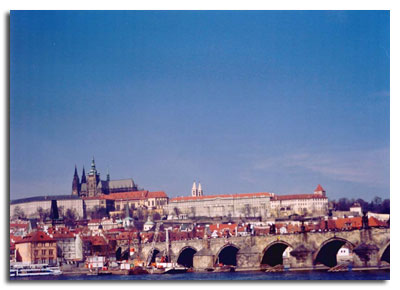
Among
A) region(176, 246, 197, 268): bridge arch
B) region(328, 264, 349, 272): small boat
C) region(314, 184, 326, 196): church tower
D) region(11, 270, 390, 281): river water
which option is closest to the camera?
region(11, 270, 390, 281): river water

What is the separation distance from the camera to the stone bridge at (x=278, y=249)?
1599cm

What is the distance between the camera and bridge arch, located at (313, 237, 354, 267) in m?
15.9

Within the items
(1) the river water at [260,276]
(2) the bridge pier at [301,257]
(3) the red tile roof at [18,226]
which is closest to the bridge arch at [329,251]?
(2) the bridge pier at [301,257]

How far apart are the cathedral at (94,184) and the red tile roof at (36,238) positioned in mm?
1036

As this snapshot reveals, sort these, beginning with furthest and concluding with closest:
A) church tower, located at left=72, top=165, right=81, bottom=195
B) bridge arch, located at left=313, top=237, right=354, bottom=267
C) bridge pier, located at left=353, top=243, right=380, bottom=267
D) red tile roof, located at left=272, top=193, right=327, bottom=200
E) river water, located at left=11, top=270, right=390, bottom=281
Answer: church tower, located at left=72, top=165, right=81, bottom=195 < red tile roof, located at left=272, top=193, right=327, bottom=200 < bridge arch, located at left=313, top=237, right=354, bottom=267 < bridge pier, located at left=353, top=243, right=380, bottom=267 < river water, located at left=11, top=270, right=390, bottom=281

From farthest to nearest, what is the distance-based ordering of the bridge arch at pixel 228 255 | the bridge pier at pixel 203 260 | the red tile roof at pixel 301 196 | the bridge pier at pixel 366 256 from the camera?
the bridge arch at pixel 228 255 < the bridge pier at pixel 203 260 < the red tile roof at pixel 301 196 < the bridge pier at pixel 366 256

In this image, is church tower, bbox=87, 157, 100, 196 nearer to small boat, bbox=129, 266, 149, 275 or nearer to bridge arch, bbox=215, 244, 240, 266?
small boat, bbox=129, 266, 149, 275

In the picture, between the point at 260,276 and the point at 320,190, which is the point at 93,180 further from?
the point at 320,190

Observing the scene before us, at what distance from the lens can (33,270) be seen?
1523cm

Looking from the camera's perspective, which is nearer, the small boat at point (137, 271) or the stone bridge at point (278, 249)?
the stone bridge at point (278, 249)

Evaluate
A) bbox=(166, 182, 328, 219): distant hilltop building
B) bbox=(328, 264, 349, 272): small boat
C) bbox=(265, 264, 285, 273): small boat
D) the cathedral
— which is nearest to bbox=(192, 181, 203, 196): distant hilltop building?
bbox=(166, 182, 328, 219): distant hilltop building

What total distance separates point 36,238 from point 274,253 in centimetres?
475

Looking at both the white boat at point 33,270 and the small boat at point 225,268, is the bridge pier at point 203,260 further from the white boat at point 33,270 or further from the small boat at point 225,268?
the white boat at point 33,270
